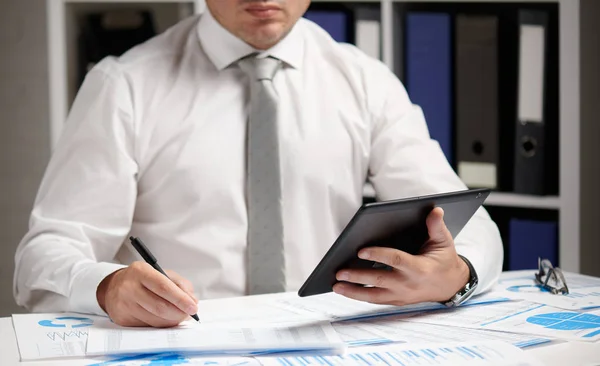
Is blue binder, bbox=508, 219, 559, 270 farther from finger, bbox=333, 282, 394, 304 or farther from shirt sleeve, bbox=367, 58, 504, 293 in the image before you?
finger, bbox=333, 282, 394, 304

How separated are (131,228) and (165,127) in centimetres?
21

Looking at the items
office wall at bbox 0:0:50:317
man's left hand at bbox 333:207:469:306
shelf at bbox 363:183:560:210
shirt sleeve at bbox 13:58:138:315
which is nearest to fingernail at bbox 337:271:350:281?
man's left hand at bbox 333:207:469:306

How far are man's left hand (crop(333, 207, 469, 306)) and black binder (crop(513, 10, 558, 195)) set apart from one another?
92 cm

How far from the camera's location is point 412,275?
47.8 inches

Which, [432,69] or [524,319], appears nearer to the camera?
[524,319]

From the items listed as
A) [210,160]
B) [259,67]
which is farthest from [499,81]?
[210,160]

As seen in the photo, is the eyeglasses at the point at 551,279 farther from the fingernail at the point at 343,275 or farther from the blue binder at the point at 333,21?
the blue binder at the point at 333,21

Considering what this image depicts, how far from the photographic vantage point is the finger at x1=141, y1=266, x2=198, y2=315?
3.64 ft

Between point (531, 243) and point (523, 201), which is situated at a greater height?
point (523, 201)

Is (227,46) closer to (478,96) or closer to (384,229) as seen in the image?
(384,229)

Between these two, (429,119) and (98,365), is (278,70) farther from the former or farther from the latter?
(98,365)

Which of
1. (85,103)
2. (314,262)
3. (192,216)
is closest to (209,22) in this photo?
(85,103)

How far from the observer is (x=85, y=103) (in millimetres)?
1597

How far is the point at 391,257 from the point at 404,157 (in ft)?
1.66
